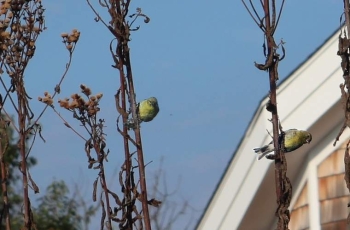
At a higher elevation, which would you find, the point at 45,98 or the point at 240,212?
the point at 240,212

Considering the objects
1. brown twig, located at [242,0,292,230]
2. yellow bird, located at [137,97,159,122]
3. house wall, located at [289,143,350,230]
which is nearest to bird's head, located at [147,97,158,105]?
yellow bird, located at [137,97,159,122]

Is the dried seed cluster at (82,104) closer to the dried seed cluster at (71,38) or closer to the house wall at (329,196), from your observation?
the dried seed cluster at (71,38)

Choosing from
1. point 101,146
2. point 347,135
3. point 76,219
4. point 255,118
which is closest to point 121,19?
point 101,146

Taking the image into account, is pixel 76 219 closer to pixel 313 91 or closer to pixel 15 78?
pixel 313 91

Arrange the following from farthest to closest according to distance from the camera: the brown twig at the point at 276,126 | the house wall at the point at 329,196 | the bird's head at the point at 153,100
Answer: the house wall at the point at 329,196
the bird's head at the point at 153,100
the brown twig at the point at 276,126

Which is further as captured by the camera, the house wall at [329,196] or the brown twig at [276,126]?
the house wall at [329,196]

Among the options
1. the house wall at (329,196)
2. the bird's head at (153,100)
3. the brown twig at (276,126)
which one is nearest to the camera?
the brown twig at (276,126)

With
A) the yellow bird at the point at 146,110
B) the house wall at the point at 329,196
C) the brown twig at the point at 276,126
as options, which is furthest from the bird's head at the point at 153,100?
Answer: the house wall at the point at 329,196

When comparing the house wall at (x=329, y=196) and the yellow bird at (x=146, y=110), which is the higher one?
the house wall at (x=329, y=196)

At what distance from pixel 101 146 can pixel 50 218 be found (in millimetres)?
17384

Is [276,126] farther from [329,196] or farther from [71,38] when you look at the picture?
[329,196]

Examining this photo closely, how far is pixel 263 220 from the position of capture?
6.99 metres

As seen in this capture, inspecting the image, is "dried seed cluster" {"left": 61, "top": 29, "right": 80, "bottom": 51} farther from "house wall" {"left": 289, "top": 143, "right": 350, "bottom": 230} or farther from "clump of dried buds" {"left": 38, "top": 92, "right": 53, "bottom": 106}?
"house wall" {"left": 289, "top": 143, "right": 350, "bottom": 230}

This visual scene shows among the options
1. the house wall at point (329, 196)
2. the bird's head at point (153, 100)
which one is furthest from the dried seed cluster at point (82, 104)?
the house wall at point (329, 196)
